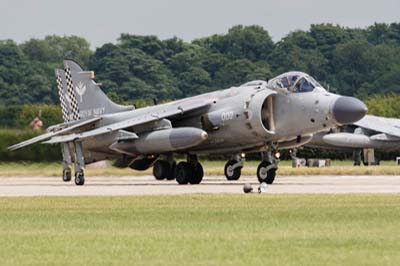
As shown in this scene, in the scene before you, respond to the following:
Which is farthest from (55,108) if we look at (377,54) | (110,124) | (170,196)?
(377,54)

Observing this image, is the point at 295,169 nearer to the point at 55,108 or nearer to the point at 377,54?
the point at 55,108

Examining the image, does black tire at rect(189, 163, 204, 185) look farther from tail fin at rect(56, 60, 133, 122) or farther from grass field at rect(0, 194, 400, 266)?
grass field at rect(0, 194, 400, 266)

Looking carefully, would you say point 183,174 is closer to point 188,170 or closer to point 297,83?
point 188,170

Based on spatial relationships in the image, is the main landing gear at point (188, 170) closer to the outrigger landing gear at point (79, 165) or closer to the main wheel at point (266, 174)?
the main wheel at point (266, 174)

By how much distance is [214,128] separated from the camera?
3344 centimetres

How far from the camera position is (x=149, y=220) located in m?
18.4

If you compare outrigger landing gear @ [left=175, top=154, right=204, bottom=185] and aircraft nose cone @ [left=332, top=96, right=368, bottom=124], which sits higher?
aircraft nose cone @ [left=332, top=96, right=368, bottom=124]

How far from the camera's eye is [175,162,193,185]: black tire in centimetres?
3303

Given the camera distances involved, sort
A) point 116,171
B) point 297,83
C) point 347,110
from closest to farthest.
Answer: point 347,110 → point 297,83 → point 116,171

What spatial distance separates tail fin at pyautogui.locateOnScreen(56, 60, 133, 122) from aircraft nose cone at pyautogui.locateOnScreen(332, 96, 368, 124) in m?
8.47

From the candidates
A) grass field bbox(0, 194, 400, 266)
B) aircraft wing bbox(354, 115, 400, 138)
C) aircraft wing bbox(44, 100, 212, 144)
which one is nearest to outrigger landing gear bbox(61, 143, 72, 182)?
aircraft wing bbox(44, 100, 212, 144)

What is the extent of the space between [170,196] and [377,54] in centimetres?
7431

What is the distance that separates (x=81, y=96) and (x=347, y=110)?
9854 mm

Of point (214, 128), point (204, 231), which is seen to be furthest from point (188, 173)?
point (204, 231)
